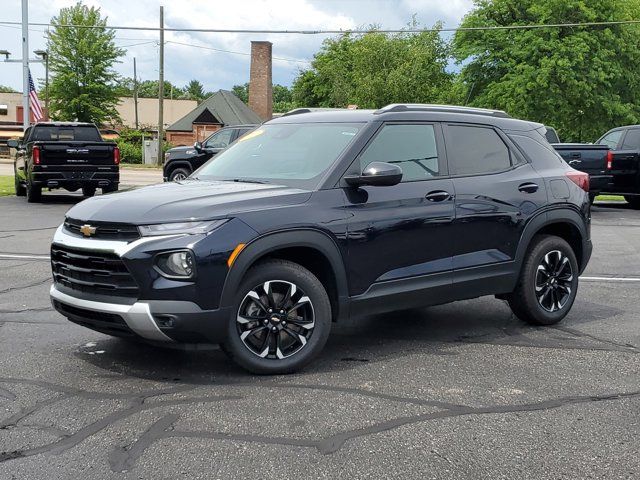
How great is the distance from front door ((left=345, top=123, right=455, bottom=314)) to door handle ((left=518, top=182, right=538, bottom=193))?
0.81 metres

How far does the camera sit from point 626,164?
57.8 ft

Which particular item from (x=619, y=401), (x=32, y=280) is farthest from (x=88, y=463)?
(x=32, y=280)

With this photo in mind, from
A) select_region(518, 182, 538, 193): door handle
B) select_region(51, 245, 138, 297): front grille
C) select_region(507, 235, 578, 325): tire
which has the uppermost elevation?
select_region(518, 182, 538, 193): door handle

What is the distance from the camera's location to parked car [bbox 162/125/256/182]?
20.4 m

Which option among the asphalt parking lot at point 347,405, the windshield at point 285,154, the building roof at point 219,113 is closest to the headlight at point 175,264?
the asphalt parking lot at point 347,405

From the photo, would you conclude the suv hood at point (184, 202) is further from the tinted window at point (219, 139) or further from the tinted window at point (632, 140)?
the tinted window at point (219, 139)

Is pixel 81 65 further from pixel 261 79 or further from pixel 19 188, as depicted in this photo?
pixel 19 188

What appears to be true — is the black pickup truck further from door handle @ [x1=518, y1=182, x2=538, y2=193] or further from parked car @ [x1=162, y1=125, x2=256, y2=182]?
door handle @ [x1=518, y1=182, x2=538, y2=193]

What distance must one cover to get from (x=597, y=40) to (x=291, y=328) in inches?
1440

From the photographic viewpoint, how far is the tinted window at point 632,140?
17.8 meters

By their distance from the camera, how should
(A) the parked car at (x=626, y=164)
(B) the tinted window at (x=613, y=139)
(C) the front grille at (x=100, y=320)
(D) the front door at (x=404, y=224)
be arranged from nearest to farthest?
1. (C) the front grille at (x=100, y=320)
2. (D) the front door at (x=404, y=224)
3. (A) the parked car at (x=626, y=164)
4. (B) the tinted window at (x=613, y=139)

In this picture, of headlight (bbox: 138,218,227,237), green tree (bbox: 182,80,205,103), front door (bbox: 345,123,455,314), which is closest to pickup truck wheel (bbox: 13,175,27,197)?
front door (bbox: 345,123,455,314)

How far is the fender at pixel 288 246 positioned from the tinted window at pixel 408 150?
2.42 ft

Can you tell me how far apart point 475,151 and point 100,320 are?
127 inches
